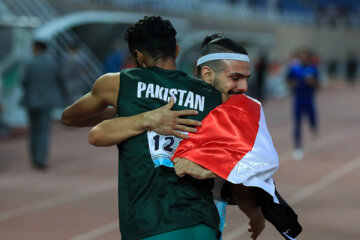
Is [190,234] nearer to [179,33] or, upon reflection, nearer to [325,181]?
[325,181]

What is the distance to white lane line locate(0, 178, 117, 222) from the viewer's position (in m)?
8.20

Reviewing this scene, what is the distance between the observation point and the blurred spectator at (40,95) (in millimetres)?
11336

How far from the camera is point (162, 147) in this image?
3100 millimetres

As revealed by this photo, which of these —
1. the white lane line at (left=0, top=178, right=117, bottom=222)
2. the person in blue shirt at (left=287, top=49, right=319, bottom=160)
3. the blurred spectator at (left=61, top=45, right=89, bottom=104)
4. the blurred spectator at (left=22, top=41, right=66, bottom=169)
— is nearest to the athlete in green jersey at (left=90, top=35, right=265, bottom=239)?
the white lane line at (left=0, top=178, right=117, bottom=222)

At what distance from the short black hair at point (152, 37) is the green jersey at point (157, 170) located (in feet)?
0.30

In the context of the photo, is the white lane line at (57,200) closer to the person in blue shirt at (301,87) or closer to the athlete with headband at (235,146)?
the person in blue shirt at (301,87)

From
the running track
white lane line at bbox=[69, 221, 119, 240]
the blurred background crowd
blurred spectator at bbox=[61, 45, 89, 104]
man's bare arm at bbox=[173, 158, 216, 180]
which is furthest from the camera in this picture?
blurred spectator at bbox=[61, 45, 89, 104]

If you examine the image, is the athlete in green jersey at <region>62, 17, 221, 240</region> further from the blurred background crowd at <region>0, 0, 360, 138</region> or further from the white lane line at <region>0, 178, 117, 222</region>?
the blurred background crowd at <region>0, 0, 360, 138</region>

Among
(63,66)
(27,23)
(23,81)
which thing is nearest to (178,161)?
(23,81)

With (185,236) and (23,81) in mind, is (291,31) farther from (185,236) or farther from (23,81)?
(185,236)

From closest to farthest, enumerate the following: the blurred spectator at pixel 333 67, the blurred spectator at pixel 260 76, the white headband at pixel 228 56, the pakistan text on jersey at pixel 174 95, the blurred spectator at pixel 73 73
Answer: the pakistan text on jersey at pixel 174 95
the white headband at pixel 228 56
the blurred spectator at pixel 73 73
the blurred spectator at pixel 260 76
the blurred spectator at pixel 333 67

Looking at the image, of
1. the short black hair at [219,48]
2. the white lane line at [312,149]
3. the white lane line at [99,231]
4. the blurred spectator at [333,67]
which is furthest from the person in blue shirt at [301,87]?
the blurred spectator at [333,67]

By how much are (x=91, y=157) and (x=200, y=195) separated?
33.4 feet

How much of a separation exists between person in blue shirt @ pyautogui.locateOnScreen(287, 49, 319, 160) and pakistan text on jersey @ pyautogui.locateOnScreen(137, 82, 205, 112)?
33.1 feet
